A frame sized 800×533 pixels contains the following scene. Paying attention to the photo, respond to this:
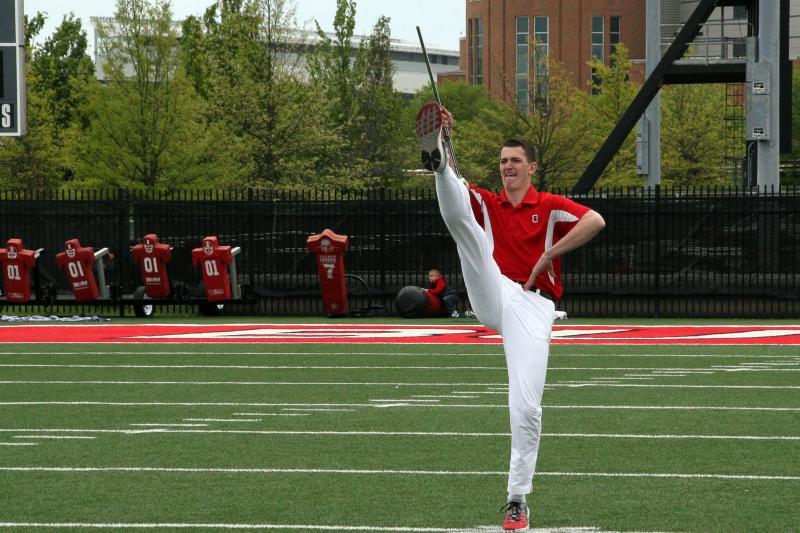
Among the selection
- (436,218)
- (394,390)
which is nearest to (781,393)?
(394,390)

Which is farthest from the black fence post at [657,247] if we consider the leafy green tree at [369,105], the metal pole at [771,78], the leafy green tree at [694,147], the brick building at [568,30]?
the brick building at [568,30]

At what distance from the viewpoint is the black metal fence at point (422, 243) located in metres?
24.8

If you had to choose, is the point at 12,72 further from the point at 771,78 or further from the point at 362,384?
the point at 771,78

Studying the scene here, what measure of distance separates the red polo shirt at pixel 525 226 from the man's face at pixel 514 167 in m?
0.09

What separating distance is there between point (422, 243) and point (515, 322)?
61.3 feet

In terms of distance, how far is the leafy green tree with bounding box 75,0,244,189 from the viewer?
40.9m

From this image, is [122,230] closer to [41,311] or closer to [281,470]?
[41,311]

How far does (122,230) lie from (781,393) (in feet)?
52.6

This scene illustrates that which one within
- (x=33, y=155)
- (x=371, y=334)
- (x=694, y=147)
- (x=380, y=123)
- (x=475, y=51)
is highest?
(x=475, y=51)

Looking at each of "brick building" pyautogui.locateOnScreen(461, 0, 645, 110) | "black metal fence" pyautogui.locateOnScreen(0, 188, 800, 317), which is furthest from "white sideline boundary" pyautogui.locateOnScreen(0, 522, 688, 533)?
"brick building" pyautogui.locateOnScreen(461, 0, 645, 110)

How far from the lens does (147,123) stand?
4106cm

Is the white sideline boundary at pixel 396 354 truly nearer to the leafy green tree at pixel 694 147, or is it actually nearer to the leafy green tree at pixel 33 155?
the leafy green tree at pixel 33 155

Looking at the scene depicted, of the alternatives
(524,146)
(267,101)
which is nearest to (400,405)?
(524,146)

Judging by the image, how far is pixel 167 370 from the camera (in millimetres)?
16156
